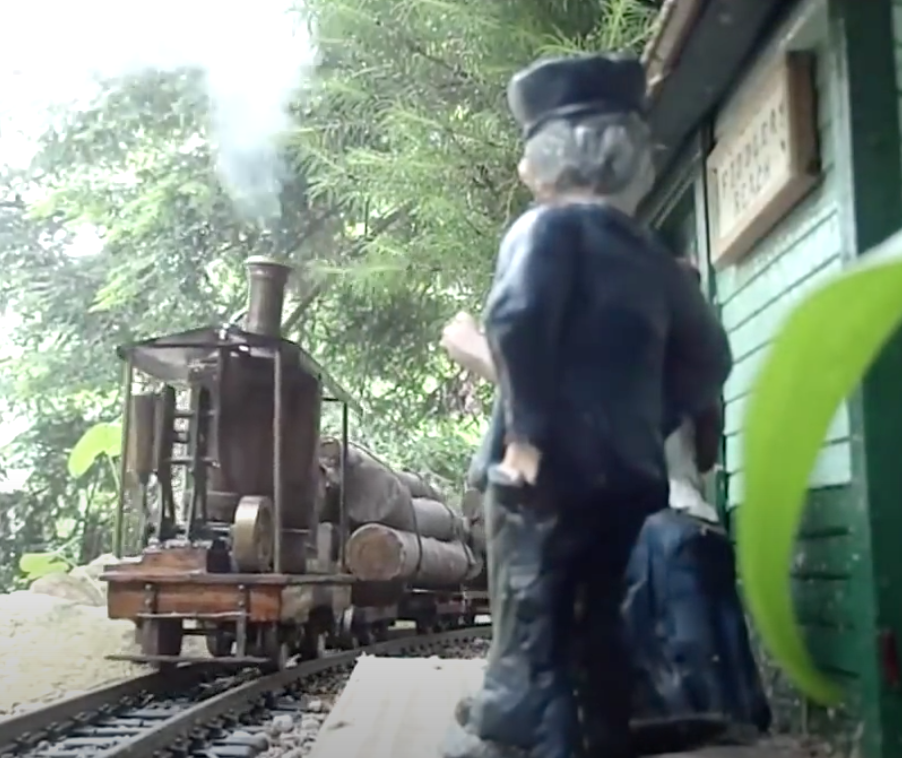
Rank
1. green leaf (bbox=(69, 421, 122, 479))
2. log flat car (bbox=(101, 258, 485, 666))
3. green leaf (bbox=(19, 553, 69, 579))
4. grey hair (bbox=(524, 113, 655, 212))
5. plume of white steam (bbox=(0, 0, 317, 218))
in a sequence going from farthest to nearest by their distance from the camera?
green leaf (bbox=(19, 553, 69, 579)) < green leaf (bbox=(69, 421, 122, 479)) < plume of white steam (bbox=(0, 0, 317, 218)) < log flat car (bbox=(101, 258, 485, 666)) < grey hair (bbox=(524, 113, 655, 212))

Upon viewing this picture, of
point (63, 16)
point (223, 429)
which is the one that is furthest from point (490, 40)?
point (63, 16)

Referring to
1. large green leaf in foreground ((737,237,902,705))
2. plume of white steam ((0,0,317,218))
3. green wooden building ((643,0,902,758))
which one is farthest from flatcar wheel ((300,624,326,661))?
large green leaf in foreground ((737,237,902,705))

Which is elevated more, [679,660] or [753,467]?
[753,467]

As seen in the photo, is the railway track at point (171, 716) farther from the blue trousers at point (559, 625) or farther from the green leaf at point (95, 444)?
the green leaf at point (95, 444)

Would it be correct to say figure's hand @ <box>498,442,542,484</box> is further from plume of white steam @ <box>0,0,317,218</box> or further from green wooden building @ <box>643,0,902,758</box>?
plume of white steam @ <box>0,0,317,218</box>

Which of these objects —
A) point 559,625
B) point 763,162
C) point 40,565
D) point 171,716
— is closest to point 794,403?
point 559,625

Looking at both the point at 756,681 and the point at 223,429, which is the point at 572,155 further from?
the point at 223,429

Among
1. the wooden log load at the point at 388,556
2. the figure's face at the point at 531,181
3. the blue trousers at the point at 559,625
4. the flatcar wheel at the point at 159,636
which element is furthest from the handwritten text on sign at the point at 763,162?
the wooden log load at the point at 388,556
